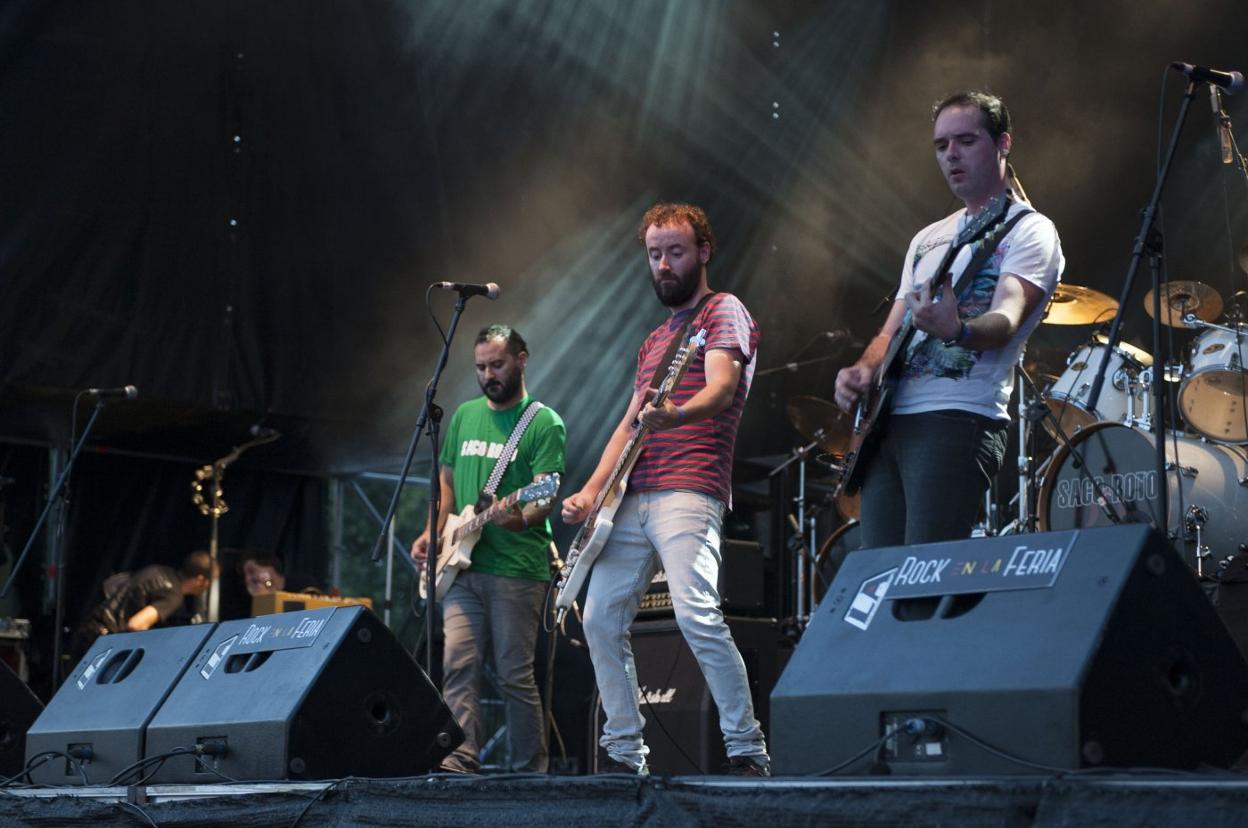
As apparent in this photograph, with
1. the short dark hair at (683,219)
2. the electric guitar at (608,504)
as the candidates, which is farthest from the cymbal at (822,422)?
the electric guitar at (608,504)

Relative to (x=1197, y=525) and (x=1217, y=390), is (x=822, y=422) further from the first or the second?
(x=1197, y=525)

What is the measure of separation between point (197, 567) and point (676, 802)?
24.1 ft

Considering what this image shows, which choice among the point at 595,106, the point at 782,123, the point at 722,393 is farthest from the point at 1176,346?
the point at 722,393

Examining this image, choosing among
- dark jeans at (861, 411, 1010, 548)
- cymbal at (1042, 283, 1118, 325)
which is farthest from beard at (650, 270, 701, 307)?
cymbal at (1042, 283, 1118, 325)

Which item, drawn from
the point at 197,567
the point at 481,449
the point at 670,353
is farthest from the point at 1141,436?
the point at 197,567

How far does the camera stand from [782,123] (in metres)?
8.09

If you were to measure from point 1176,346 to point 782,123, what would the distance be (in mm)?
2483

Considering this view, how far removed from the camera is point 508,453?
17.9 feet

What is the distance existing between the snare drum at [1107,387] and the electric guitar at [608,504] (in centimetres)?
275

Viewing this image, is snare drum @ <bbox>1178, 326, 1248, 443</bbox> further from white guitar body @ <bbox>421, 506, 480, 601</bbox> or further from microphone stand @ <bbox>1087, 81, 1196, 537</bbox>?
white guitar body @ <bbox>421, 506, 480, 601</bbox>

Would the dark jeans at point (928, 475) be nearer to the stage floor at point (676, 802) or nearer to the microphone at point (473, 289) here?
the stage floor at point (676, 802)

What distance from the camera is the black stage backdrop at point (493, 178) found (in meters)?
6.95

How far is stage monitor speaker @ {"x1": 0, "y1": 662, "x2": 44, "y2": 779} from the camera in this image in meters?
4.41

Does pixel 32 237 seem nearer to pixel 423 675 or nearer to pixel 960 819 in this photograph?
pixel 423 675
